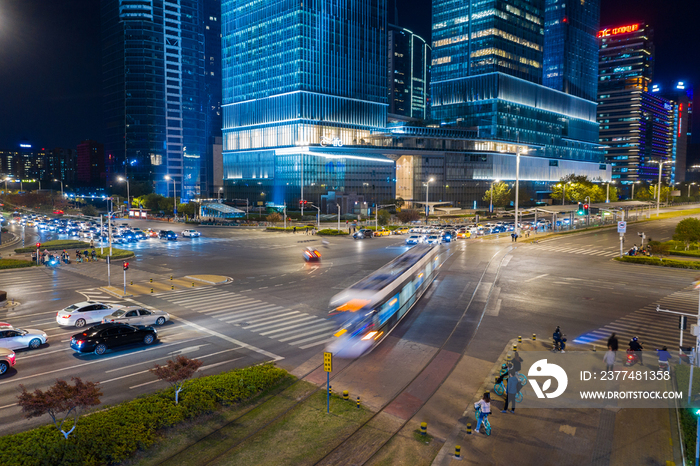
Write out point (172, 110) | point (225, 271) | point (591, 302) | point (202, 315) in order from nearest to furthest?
point (202, 315) → point (591, 302) → point (225, 271) → point (172, 110)

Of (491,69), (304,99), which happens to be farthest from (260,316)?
(491,69)

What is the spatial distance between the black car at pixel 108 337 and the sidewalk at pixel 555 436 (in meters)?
15.0

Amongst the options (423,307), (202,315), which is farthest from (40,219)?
(423,307)

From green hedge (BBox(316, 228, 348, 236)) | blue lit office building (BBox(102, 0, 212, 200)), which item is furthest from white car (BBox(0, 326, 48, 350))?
blue lit office building (BBox(102, 0, 212, 200))

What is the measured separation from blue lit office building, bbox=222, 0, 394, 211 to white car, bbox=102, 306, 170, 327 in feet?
360

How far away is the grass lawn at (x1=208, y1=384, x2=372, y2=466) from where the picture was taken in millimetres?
12703

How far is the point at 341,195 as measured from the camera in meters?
137

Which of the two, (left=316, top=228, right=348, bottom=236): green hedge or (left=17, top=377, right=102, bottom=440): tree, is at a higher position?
(left=17, top=377, right=102, bottom=440): tree

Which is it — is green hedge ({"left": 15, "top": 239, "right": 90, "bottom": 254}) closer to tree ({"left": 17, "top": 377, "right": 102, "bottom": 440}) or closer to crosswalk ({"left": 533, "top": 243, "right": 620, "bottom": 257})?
tree ({"left": 17, "top": 377, "right": 102, "bottom": 440})

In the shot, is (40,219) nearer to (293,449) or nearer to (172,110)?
(172,110)

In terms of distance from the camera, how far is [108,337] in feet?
72.7

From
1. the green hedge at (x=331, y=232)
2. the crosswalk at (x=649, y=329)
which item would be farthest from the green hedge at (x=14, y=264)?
the crosswalk at (x=649, y=329)

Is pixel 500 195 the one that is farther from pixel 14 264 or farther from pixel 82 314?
pixel 82 314

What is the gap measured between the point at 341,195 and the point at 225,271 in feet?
312
